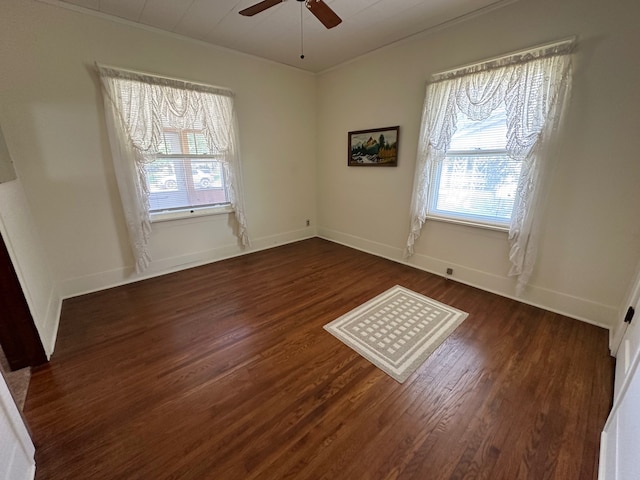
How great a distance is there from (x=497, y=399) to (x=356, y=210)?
2938 millimetres

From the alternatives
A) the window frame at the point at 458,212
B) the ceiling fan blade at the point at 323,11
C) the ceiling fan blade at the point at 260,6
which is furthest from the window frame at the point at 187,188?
the window frame at the point at 458,212

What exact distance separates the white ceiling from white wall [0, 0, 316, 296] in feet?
0.68

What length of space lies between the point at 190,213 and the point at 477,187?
3.38 meters

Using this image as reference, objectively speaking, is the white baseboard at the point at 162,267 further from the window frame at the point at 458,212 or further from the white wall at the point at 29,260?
the window frame at the point at 458,212

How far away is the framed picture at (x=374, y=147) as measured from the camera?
338 centimetres

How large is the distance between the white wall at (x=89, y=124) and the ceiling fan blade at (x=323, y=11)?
190cm

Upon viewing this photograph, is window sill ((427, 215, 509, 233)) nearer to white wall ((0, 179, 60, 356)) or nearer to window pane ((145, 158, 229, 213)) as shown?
window pane ((145, 158, 229, 213))

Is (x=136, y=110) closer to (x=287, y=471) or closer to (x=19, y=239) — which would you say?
(x=19, y=239)

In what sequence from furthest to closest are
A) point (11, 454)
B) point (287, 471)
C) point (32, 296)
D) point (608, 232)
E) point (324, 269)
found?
point (324, 269) < point (608, 232) < point (32, 296) < point (287, 471) < point (11, 454)

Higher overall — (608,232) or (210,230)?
(608,232)

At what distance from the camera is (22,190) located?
2.34 metres

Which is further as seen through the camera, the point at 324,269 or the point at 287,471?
the point at 324,269

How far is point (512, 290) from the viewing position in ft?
8.79

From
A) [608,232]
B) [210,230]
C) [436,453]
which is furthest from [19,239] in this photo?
[608,232]
